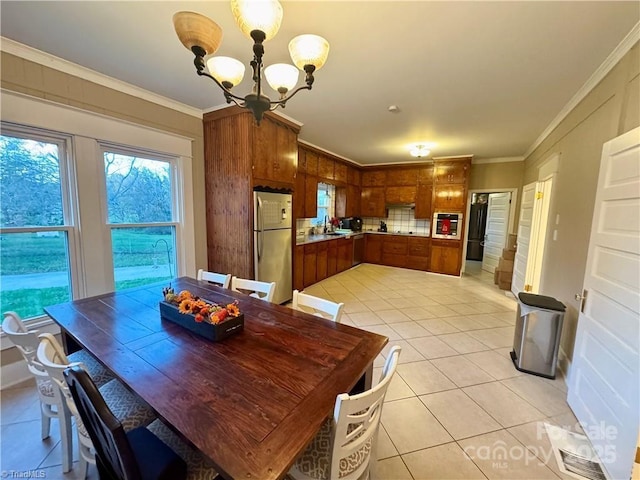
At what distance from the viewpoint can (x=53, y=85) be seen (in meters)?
2.12

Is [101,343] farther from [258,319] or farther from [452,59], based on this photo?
[452,59]

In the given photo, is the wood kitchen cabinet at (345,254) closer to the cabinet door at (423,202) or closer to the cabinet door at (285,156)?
the cabinet door at (423,202)

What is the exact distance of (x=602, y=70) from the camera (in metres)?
2.06

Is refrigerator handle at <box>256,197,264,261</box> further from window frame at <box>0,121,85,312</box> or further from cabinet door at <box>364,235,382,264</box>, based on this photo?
cabinet door at <box>364,235,382,264</box>

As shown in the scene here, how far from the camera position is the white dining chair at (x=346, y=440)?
873 millimetres

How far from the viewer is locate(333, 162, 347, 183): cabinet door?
5.68 metres

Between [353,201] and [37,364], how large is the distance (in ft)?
19.7

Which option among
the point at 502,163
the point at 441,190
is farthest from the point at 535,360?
the point at 502,163

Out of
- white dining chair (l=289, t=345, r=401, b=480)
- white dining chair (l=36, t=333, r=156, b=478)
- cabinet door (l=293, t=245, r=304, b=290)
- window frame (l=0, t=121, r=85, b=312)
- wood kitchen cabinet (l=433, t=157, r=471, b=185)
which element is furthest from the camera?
→ wood kitchen cabinet (l=433, t=157, r=471, b=185)

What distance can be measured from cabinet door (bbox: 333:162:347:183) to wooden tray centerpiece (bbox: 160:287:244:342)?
4643mm

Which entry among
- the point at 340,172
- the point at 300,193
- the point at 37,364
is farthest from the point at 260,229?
the point at 340,172

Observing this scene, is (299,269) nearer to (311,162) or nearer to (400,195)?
(311,162)

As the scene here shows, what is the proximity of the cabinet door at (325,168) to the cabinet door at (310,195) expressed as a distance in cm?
25

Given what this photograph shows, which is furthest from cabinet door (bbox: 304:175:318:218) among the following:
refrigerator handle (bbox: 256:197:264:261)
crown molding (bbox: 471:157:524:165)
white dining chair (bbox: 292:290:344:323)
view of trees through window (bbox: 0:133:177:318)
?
crown molding (bbox: 471:157:524:165)
